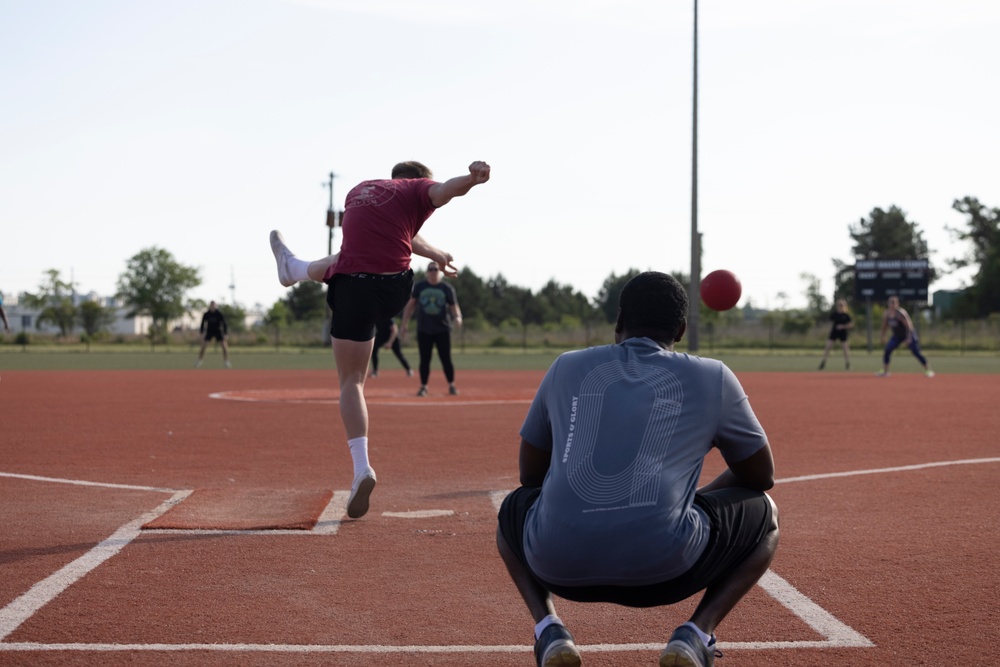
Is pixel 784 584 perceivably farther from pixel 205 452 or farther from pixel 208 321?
pixel 208 321

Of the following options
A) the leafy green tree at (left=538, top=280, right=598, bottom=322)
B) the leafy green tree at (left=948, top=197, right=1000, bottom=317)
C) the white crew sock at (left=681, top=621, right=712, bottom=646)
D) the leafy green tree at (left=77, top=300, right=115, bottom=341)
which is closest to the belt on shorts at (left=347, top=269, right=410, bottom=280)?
the white crew sock at (left=681, top=621, right=712, bottom=646)

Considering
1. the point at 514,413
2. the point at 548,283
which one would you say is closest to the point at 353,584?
the point at 514,413

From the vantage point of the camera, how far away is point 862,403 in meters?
16.2

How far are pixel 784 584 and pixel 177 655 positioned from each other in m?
2.63

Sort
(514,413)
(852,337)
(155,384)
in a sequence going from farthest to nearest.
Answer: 1. (852,337)
2. (155,384)
3. (514,413)

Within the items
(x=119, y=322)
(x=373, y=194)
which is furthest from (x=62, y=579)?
(x=119, y=322)

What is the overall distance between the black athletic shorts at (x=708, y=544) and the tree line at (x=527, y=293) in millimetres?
63503

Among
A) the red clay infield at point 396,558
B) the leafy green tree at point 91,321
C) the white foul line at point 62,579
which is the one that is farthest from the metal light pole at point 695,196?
the leafy green tree at point 91,321

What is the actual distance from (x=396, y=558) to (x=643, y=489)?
2.53m

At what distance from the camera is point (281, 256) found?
7008 mm

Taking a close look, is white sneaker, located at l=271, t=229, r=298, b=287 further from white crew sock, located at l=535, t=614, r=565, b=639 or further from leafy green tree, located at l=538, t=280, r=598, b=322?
leafy green tree, located at l=538, t=280, r=598, b=322

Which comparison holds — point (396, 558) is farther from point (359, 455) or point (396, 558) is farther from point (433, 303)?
point (433, 303)

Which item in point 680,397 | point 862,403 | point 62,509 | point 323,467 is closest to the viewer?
point 680,397

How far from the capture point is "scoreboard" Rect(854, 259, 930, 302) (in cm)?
4734
